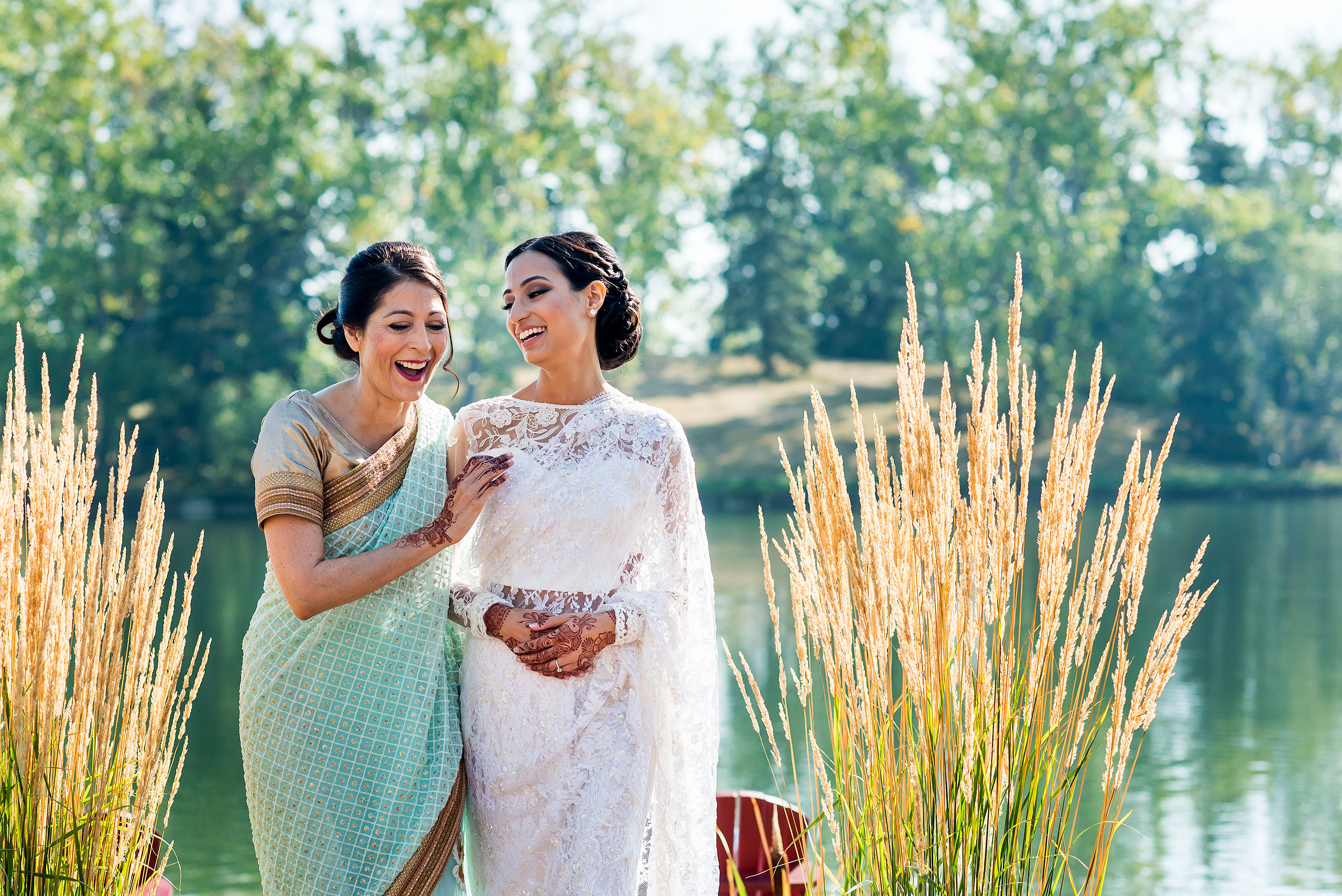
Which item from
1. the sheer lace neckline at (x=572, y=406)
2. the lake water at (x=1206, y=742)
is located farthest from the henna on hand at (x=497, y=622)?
the lake water at (x=1206, y=742)

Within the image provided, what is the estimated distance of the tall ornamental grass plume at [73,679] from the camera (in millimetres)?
1979

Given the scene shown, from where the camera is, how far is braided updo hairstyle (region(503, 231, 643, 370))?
221 cm

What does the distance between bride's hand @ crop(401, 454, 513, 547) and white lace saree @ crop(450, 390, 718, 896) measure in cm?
9

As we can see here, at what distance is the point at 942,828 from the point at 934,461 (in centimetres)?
53

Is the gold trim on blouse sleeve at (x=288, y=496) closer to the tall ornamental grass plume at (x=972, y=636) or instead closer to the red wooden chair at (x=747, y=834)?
the tall ornamental grass plume at (x=972, y=636)

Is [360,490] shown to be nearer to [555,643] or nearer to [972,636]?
[555,643]

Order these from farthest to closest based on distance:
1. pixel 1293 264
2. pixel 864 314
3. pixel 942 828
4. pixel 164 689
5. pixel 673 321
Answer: pixel 673 321 → pixel 864 314 → pixel 1293 264 → pixel 164 689 → pixel 942 828

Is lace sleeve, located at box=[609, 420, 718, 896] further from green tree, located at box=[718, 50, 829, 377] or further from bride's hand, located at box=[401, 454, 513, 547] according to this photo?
green tree, located at box=[718, 50, 829, 377]

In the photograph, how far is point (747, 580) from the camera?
36.8 feet

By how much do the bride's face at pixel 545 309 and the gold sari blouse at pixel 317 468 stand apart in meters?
0.28

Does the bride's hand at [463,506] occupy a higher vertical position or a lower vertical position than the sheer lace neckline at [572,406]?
lower

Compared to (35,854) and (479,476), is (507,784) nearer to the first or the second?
(479,476)

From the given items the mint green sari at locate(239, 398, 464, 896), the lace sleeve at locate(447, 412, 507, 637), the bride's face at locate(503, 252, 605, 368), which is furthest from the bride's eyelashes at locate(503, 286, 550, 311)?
the mint green sari at locate(239, 398, 464, 896)

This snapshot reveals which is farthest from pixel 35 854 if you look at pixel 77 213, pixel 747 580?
pixel 77 213
